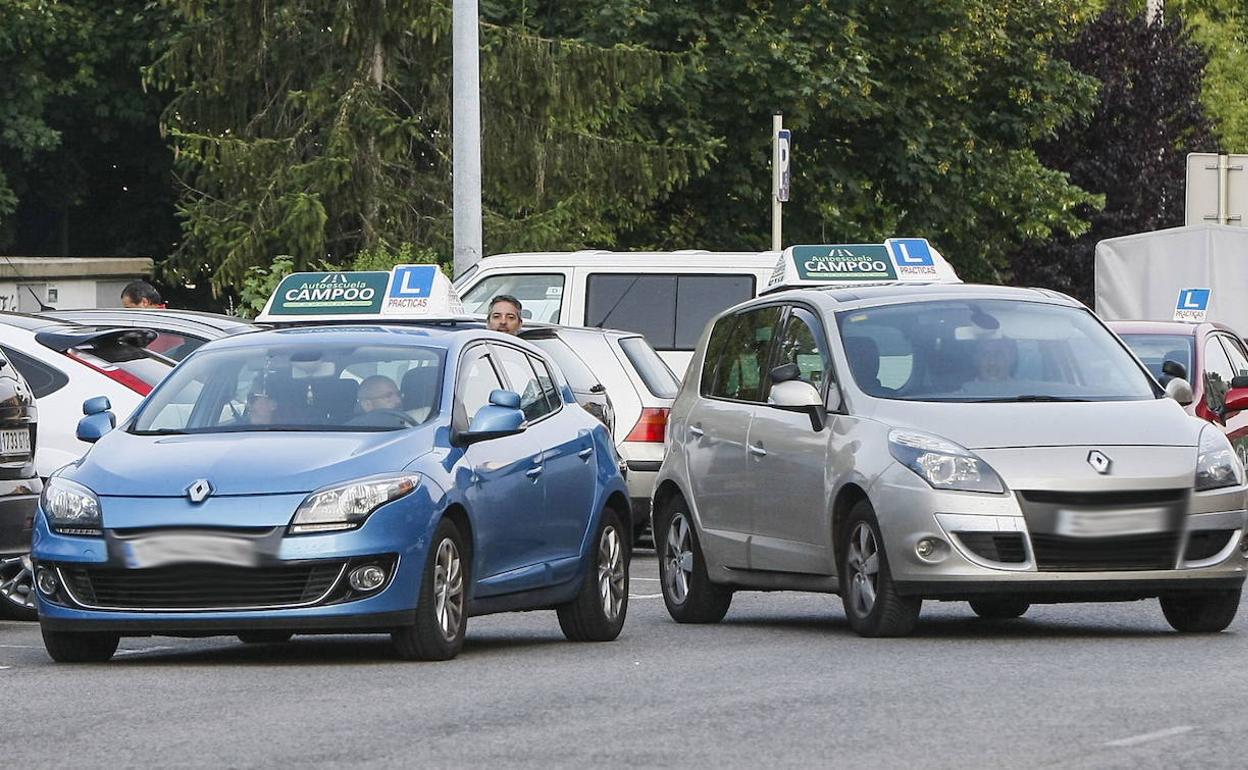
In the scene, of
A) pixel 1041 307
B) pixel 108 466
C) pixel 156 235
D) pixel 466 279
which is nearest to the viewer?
pixel 108 466

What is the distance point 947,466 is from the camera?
12.2m

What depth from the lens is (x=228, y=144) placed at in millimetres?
33719

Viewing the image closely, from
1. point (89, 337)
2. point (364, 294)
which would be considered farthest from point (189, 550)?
point (89, 337)

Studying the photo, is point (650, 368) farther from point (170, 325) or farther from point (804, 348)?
point (804, 348)

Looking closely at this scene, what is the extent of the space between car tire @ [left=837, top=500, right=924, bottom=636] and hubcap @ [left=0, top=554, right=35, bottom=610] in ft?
13.8

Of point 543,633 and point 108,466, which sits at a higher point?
point 108,466

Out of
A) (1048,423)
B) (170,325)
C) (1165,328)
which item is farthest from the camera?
(1165,328)

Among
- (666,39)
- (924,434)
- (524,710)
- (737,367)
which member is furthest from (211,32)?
(524,710)

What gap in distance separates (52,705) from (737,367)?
5290 millimetres

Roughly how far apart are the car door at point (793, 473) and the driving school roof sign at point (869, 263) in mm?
4738

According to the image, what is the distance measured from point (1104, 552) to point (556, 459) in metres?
2.45

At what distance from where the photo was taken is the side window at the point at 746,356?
14.2 m

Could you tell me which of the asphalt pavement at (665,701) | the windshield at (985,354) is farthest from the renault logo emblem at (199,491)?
the windshield at (985,354)

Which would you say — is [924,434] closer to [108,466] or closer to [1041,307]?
[1041,307]
